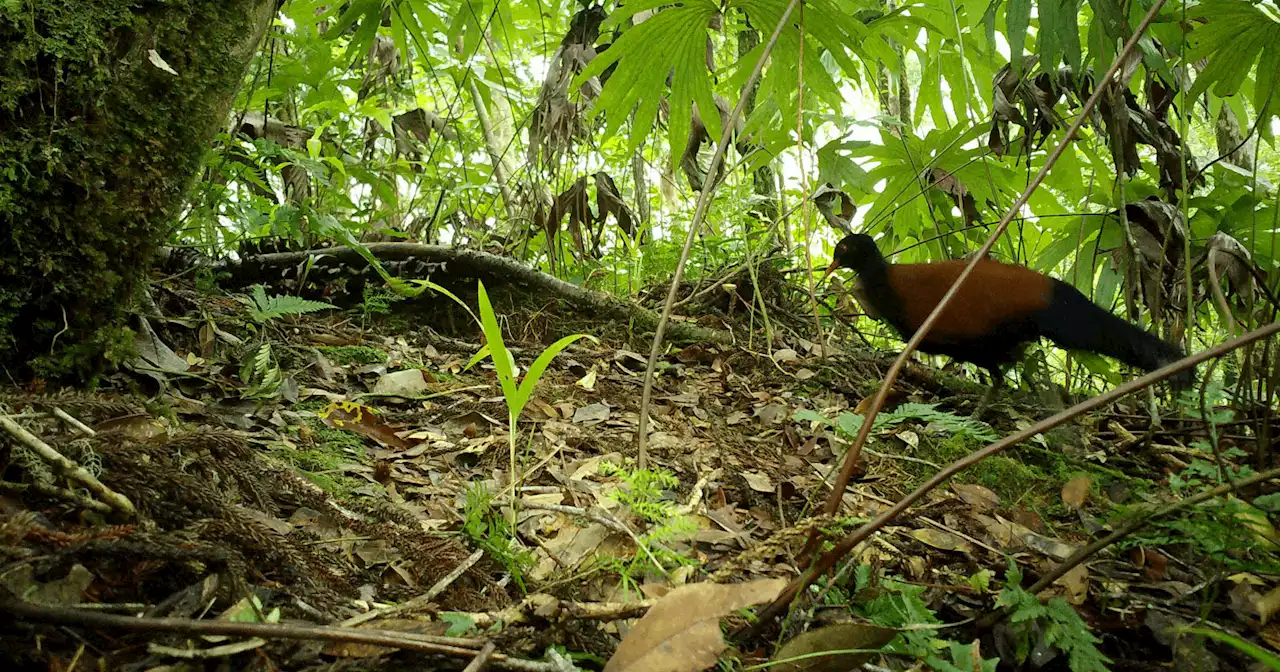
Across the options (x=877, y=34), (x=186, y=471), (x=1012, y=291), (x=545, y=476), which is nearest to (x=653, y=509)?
(x=545, y=476)

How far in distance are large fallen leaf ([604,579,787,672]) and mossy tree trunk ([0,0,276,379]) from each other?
4.27 feet

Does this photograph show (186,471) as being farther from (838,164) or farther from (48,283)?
(838,164)

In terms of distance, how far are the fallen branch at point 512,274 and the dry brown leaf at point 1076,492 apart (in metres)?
1.39

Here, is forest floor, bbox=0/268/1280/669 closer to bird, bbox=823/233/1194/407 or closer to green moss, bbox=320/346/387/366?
green moss, bbox=320/346/387/366

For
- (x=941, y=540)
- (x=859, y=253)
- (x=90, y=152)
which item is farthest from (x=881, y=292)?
(x=90, y=152)

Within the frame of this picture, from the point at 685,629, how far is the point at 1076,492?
129 cm

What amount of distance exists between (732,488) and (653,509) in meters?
0.58

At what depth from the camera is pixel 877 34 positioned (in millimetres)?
2596

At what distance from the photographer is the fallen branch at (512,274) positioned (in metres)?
2.86

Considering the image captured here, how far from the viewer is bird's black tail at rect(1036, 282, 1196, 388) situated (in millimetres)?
2293

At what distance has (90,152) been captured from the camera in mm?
1386

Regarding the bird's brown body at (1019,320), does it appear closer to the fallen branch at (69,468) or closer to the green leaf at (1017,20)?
the green leaf at (1017,20)

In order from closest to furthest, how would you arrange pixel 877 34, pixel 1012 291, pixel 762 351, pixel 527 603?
pixel 527 603
pixel 1012 291
pixel 877 34
pixel 762 351

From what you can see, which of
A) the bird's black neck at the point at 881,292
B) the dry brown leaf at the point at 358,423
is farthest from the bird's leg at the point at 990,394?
the dry brown leaf at the point at 358,423
